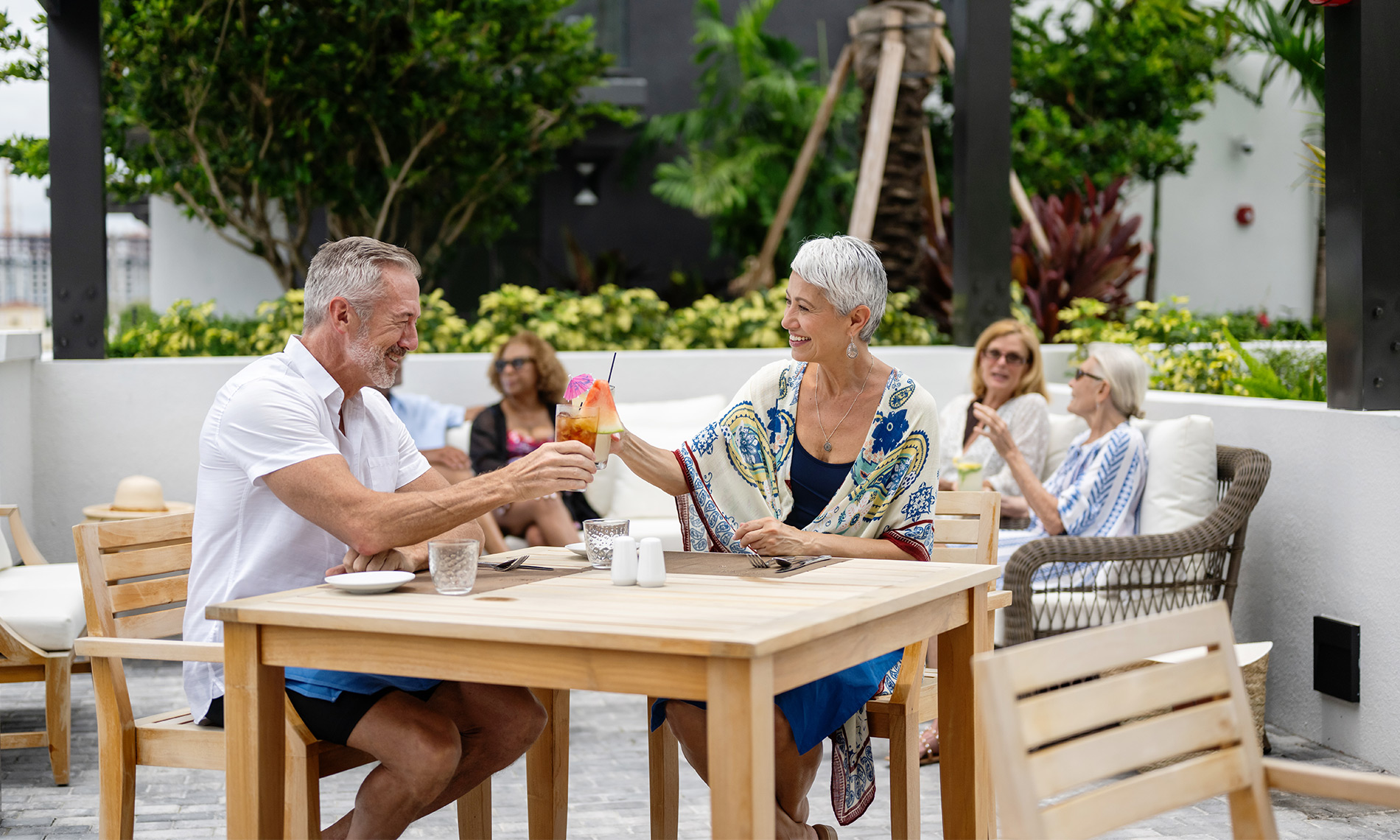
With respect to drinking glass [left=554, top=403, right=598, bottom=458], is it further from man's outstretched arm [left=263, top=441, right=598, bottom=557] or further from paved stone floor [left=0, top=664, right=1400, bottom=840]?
paved stone floor [left=0, top=664, right=1400, bottom=840]

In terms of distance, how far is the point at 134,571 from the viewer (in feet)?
9.71

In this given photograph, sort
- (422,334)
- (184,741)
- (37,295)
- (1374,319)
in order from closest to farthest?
(184,741)
(1374,319)
(422,334)
(37,295)

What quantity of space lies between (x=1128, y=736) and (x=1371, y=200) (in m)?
3.04

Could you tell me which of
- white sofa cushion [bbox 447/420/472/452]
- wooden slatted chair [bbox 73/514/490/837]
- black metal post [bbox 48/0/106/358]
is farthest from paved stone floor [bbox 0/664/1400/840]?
black metal post [bbox 48/0/106/358]

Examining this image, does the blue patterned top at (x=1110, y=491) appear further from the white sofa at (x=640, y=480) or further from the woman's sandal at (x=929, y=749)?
the white sofa at (x=640, y=480)

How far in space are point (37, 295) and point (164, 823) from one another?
23.1m

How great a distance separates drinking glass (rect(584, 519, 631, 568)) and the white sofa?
3.19m

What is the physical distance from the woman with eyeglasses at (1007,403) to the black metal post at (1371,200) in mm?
1354

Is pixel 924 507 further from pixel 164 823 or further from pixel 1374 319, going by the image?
pixel 164 823


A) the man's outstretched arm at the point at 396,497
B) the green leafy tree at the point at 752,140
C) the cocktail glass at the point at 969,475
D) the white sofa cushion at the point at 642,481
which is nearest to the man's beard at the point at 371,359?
the man's outstretched arm at the point at 396,497

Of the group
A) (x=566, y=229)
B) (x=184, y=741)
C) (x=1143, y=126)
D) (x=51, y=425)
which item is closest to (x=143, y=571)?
(x=184, y=741)

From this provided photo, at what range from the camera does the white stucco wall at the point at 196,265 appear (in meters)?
12.2

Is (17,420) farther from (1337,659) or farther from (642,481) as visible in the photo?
(1337,659)

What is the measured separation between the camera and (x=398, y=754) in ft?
8.08
